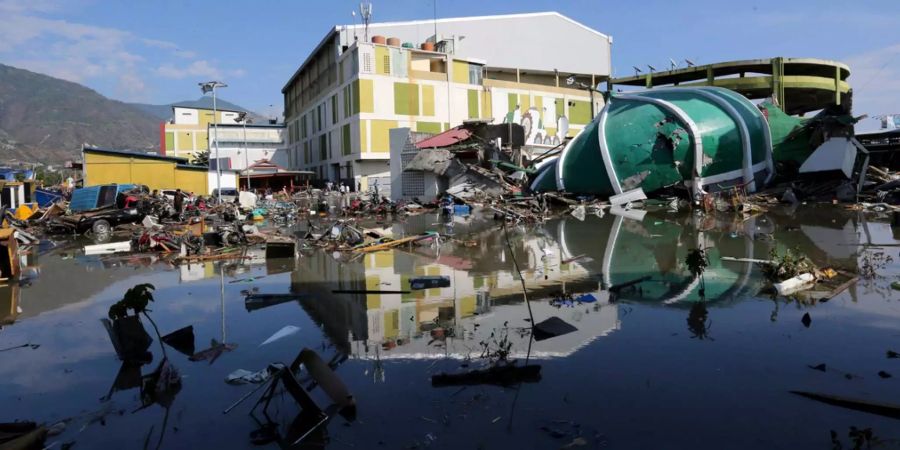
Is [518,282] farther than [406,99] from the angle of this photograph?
No

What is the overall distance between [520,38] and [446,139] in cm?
3826

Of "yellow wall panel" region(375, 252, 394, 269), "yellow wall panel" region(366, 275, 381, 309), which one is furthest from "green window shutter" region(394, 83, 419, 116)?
"yellow wall panel" region(366, 275, 381, 309)

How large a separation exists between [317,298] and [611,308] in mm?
4192

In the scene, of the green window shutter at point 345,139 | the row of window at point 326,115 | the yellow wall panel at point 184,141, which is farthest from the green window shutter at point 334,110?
the yellow wall panel at point 184,141

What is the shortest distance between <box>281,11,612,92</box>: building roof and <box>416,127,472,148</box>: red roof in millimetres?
28429

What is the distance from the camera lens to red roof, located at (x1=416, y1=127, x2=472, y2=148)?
3088 cm

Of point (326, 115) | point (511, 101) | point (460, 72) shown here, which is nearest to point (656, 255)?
point (460, 72)

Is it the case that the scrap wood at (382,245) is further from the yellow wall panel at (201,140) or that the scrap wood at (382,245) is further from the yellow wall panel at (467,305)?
the yellow wall panel at (201,140)

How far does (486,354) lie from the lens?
17.9 ft

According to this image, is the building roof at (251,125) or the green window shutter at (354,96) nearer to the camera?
the green window shutter at (354,96)

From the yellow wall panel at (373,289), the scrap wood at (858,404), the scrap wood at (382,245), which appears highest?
the scrap wood at (382,245)

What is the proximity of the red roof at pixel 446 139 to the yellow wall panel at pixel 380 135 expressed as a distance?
14.7 meters

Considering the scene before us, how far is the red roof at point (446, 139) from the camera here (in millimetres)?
30875

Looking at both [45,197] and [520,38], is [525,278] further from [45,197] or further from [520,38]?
[520,38]
